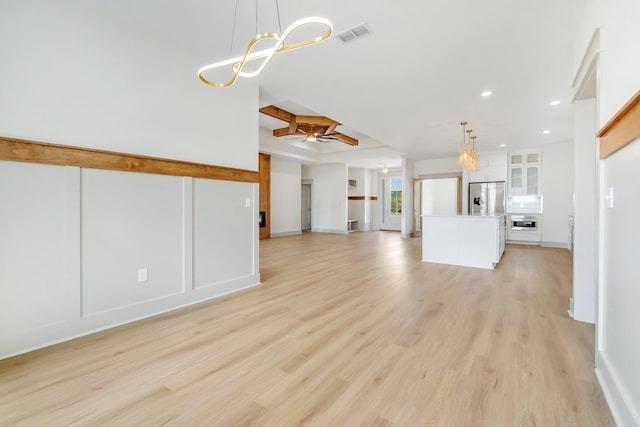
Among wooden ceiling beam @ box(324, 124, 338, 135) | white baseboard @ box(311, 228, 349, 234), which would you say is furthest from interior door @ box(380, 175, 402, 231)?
wooden ceiling beam @ box(324, 124, 338, 135)

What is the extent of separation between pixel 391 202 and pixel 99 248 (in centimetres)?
1148

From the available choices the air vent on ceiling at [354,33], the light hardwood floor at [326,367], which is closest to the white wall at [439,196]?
the light hardwood floor at [326,367]

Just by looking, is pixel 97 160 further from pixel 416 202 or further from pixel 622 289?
pixel 416 202

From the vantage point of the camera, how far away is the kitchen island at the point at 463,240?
4941mm

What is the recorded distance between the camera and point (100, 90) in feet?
8.19

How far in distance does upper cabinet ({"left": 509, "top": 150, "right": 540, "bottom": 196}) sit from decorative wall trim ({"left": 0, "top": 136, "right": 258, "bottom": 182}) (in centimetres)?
830

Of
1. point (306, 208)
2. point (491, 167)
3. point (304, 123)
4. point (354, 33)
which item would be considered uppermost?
point (304, 123)

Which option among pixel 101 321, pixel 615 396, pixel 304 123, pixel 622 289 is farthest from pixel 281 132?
pixel 615 396

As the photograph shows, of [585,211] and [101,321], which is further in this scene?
[585,211]

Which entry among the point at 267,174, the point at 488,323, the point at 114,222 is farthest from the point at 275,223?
the point at 488,323

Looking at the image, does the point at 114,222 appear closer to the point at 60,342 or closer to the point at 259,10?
the point at 60,342

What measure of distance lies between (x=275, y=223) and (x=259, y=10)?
7.62 meters

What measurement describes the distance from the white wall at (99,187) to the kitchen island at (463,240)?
159 inches

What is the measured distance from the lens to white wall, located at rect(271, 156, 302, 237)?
964cm
